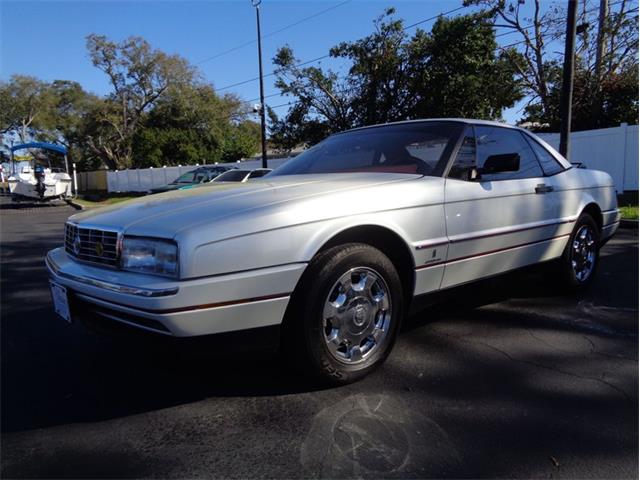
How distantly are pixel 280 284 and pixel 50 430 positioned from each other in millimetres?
1342

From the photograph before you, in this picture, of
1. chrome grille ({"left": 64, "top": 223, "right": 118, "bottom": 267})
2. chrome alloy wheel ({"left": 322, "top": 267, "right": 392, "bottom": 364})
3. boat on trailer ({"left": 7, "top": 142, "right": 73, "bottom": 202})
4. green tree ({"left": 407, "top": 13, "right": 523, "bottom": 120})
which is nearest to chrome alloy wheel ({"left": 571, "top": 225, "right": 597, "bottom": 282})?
chrome alloy wheel ({"left": 322, "top": 267, "right": 392, "bottom": 364})

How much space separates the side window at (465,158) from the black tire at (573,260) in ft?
4.77

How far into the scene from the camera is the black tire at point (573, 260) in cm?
425

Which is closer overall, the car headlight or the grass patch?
the car headlight

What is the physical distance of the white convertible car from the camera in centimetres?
225

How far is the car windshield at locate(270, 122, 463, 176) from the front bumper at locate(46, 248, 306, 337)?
4.52 feet

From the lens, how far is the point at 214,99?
3841cm

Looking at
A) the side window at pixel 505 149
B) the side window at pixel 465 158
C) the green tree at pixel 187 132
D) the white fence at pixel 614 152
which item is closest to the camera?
the side window at pixel 465 158

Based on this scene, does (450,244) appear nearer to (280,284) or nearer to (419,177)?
(419,177)

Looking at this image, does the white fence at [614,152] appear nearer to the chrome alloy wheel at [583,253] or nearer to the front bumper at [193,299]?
the chrome alloy wheel at [583,253]

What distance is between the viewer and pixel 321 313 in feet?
8.25

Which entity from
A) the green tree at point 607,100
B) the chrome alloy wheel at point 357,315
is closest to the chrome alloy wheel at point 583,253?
the chrome alloy wheel at point 357,315

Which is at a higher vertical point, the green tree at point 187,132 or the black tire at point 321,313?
the green tree at point 187,132

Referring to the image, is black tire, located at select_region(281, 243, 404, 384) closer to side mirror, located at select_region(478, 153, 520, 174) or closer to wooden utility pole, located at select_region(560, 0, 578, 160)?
side mirror, located at select_region(478, 153, 520, 174)
